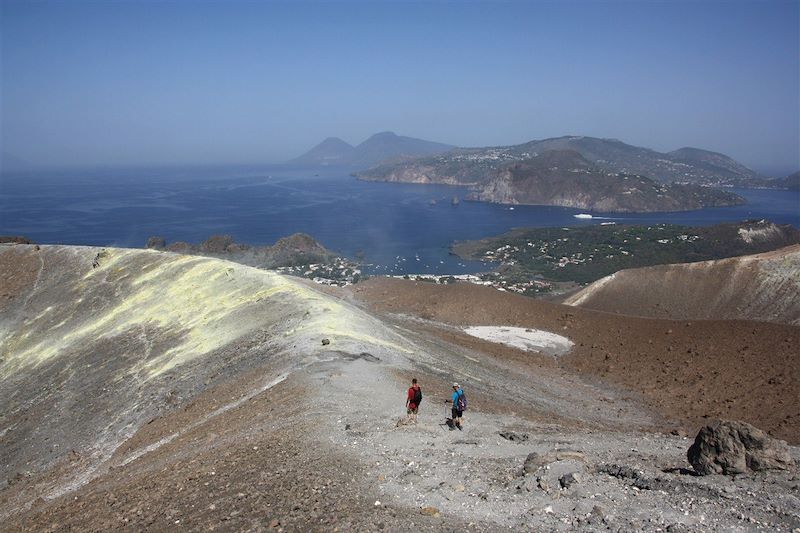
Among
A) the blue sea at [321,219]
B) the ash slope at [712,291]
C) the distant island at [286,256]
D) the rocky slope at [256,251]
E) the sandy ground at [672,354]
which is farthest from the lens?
the blue sea at [321,219]

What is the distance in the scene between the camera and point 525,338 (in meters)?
28.5

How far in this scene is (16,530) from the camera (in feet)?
36.9

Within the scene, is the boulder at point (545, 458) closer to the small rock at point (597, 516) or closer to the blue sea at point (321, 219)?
the small rock at point (597, 516)

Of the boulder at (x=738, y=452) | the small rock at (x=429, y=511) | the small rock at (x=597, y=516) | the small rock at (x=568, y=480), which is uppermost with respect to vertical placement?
the boulder at (x=738, y=452)

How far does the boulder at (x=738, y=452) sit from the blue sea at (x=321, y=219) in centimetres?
7334

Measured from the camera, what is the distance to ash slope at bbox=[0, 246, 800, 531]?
8992 millimetres

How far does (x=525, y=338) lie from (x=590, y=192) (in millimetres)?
158079

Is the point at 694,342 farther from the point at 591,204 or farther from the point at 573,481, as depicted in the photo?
the point at 591,204

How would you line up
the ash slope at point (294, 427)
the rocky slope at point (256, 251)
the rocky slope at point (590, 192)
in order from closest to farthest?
the ash slope at point (294, 427)
the rocky slope at point (256, 251)
the rocky slope at point (590, 192)

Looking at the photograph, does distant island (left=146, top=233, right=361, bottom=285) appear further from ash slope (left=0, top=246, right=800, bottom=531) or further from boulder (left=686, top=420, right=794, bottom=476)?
boulder (left=686, top=420, right=794, bottom=476)

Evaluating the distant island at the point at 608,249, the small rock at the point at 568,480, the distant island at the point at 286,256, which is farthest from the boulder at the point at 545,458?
the distant island at the point at 608,249

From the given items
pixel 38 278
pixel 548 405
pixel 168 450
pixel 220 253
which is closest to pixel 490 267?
pixel 220 253

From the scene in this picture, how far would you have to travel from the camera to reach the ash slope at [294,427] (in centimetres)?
899

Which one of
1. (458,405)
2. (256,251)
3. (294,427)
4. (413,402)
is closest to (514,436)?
(458,405)
